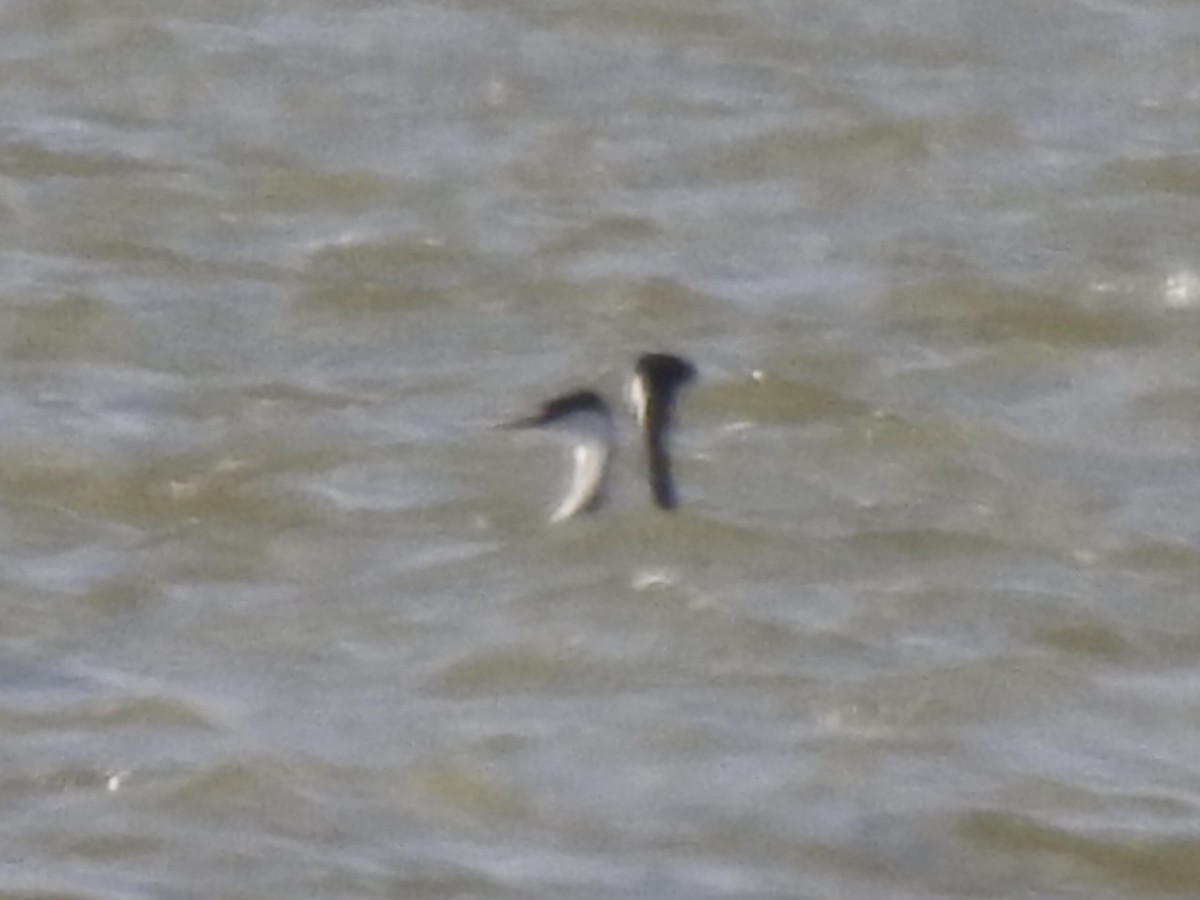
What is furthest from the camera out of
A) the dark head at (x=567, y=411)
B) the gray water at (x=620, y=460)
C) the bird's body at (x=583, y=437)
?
the dark head at (x=567, y=411)

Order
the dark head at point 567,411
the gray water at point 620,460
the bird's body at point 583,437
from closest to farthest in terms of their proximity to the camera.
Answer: the gray water at point 620,460 < the bird's body at point 583,437 < the dark head at point 567,411

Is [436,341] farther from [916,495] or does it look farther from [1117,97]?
[1117,97]

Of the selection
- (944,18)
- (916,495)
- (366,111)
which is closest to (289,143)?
(366,111)

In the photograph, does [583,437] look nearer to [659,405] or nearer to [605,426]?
[605,426]

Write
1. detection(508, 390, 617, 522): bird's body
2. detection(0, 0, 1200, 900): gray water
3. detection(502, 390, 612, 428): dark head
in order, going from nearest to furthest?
detection(0, 0, 1200, 900): gray water < detection(508, 390, 617, 522): bird's body < detection(502, 390, 612, 428): dark head

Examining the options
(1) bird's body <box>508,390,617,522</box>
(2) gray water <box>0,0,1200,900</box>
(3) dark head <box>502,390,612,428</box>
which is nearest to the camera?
(2) gray water <box>0,0,1200,900</box>

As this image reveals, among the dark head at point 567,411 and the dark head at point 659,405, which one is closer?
the dark head at point 659,405

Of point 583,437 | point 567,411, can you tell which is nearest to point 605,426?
point 583,437

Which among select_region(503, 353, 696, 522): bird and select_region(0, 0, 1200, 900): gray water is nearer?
select_region(0, 0, 1200, 900): gray water
